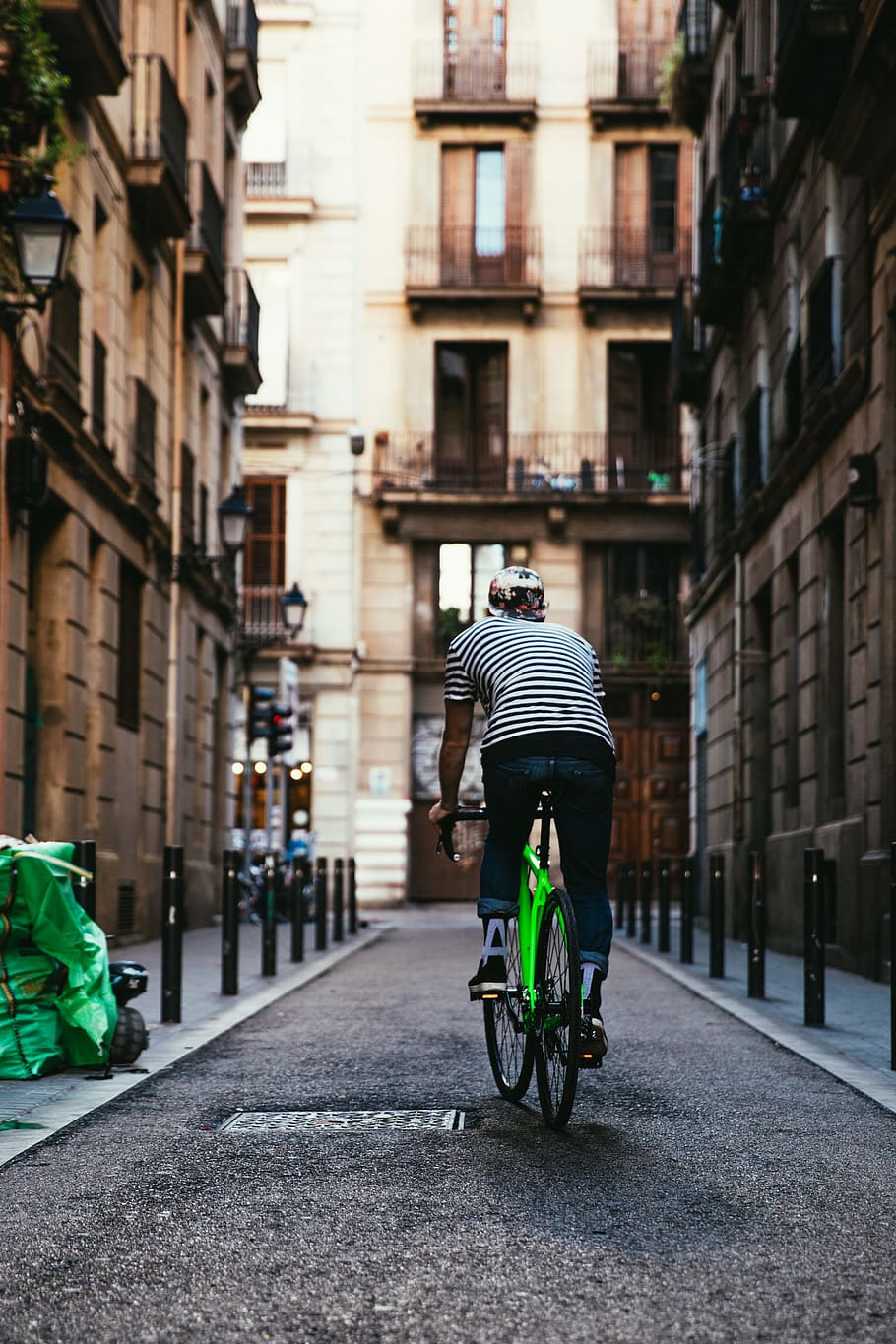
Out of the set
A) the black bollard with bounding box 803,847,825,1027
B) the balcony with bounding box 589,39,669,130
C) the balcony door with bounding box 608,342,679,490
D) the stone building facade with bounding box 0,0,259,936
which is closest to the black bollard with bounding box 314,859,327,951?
the stone building facade with bounding box 0,0,259,936

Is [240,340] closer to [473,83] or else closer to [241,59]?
[241,59]

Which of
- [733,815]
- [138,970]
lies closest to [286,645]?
[733,815]

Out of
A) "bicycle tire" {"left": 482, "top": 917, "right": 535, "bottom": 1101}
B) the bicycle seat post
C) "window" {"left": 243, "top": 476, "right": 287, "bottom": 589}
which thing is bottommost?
"bicycle tire" {"left": 482, "top": 917, "right": 535, "bottom": 1101}

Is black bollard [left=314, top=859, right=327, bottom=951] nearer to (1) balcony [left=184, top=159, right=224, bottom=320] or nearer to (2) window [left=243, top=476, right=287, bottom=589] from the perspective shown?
(1) balcony [left=184, top=159, right=224, bottom=320]

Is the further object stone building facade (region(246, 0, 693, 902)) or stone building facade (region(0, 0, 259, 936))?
stone building facade (region(246, 0, 693, 902))

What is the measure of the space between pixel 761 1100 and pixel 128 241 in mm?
14431

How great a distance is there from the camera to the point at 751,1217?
4.78m

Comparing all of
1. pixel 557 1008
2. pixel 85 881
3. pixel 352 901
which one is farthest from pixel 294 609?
pixel 557 1008

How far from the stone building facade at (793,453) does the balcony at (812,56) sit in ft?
0.06

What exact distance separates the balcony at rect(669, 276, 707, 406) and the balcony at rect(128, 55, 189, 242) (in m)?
8.88

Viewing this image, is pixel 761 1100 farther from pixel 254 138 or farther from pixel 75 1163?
pixel 254 138

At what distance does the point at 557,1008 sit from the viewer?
5.98 meters

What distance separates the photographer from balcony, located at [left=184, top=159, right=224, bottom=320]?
72.8 ft

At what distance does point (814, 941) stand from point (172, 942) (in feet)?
11.0
